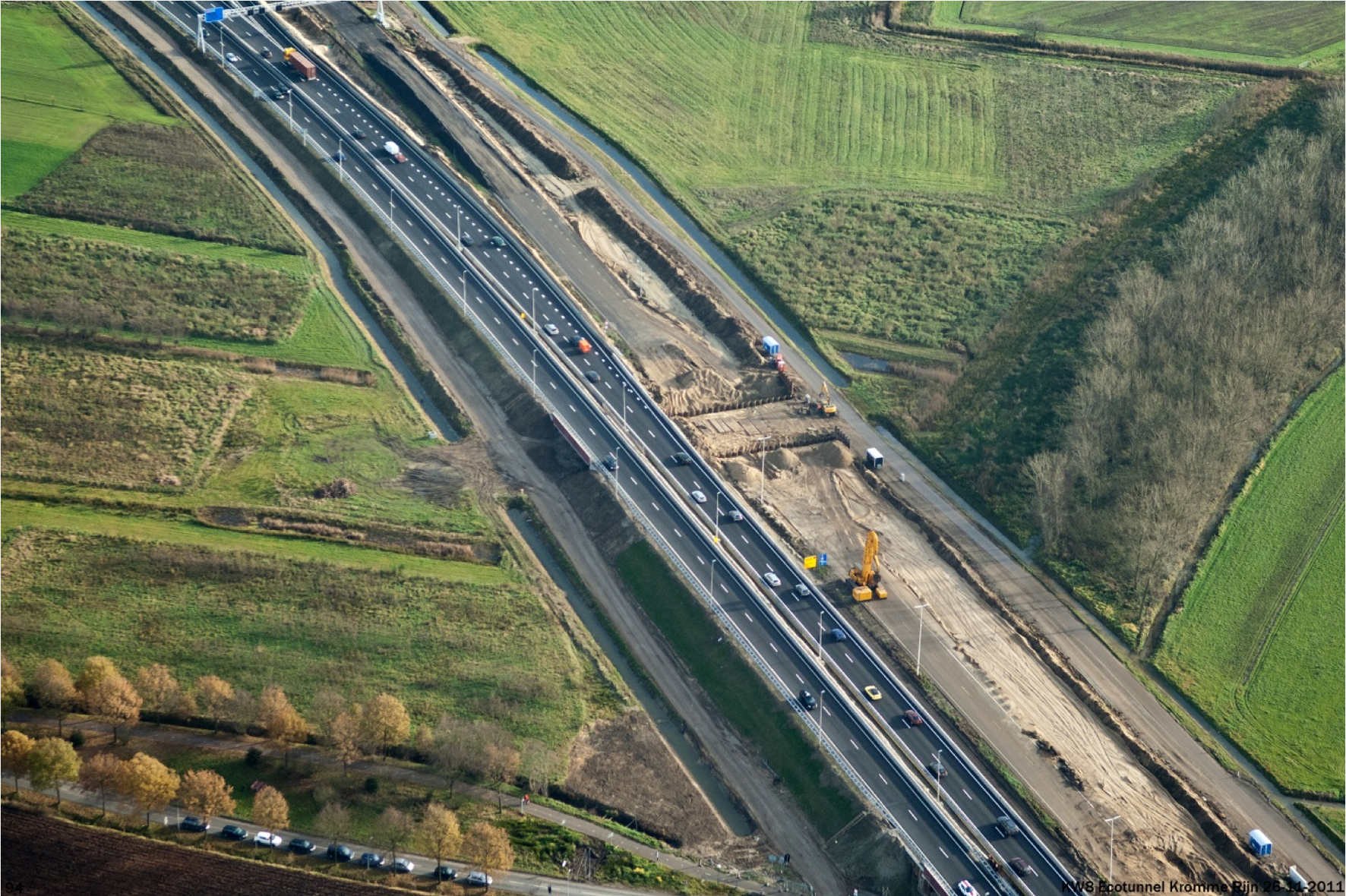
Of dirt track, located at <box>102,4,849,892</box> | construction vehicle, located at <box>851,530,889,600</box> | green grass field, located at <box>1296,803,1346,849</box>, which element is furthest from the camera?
construction vehicle, located at <box>851,530,889,600</box>

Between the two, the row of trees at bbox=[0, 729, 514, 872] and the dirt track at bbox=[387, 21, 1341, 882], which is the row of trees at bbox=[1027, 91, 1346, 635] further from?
the row of trees at bbox=[0, 729, 514, 872]

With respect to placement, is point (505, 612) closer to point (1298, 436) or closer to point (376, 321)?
point (376, 321)

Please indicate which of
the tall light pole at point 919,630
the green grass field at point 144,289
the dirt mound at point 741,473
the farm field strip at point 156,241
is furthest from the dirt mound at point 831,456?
the farm field strip at point 156,241

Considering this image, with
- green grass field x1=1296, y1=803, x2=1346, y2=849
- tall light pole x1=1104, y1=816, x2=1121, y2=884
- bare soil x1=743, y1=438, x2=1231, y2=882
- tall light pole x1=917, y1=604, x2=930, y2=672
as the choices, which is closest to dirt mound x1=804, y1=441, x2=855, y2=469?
bare soil x1=743, y1=438, x2=1231, y2=882

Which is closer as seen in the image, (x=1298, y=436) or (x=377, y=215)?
(x=1298, y=436)

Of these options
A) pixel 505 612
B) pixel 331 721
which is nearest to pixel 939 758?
pixel 505 612

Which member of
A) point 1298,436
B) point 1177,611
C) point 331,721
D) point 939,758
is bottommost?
point 331,721

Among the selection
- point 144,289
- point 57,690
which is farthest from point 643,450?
point 144,289
